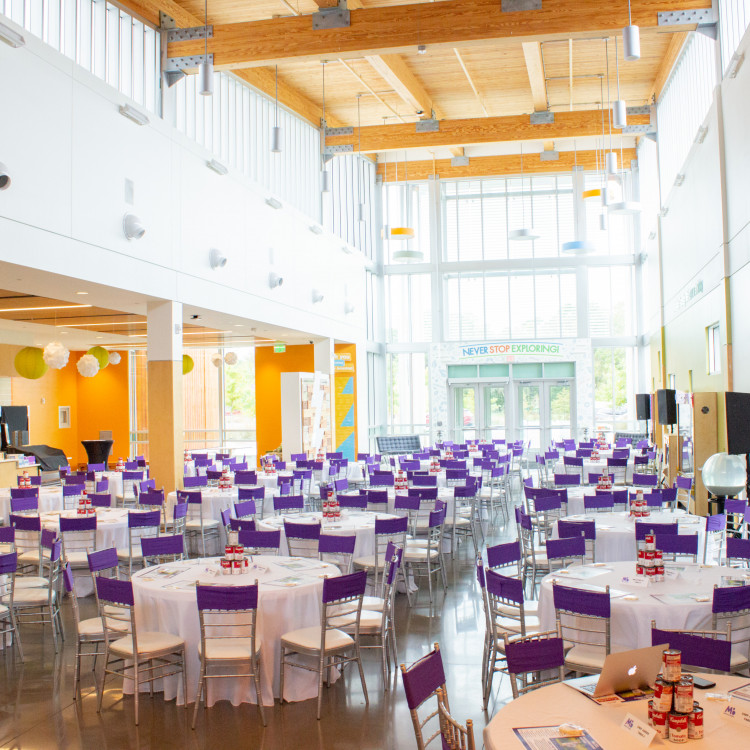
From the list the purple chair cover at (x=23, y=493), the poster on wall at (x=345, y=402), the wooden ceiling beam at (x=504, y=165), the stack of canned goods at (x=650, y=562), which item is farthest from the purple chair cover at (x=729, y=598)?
the wooden ceiling beam at (x=504, y=165)

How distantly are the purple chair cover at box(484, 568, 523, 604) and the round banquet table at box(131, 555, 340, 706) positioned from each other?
49.3 inches

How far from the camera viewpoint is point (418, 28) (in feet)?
39.4

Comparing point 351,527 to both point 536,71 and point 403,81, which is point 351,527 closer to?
point 403,81

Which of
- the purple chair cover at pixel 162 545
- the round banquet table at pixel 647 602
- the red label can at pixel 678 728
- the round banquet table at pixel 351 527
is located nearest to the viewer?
the red label can at pixel 678 728

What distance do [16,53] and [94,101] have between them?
1538 mm

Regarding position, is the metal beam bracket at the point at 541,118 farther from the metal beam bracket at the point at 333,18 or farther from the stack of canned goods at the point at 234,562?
the stack of canned goods at the point at 234,562

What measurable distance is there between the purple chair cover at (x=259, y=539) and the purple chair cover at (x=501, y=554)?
196 centimetres

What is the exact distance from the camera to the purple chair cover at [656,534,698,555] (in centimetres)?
643

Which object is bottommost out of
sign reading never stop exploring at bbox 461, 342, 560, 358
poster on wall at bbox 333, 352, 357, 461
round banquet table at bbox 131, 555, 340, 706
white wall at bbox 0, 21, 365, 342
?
round banquet table at bbox 131, 555, 340, 706

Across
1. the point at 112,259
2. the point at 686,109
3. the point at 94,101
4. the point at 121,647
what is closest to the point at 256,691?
the point at 121,647

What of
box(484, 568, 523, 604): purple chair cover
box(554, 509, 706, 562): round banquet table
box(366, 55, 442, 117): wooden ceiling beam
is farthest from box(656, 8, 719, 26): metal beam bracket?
box(484, 568, 523, 604): purple chair cover

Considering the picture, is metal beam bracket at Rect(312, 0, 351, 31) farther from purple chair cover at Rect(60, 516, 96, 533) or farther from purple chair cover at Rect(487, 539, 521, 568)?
purple chair cover at Rect(487, 539, 521, 568)

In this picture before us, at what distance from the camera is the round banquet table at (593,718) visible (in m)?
2.94

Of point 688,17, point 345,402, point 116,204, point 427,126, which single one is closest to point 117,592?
point 116,204
